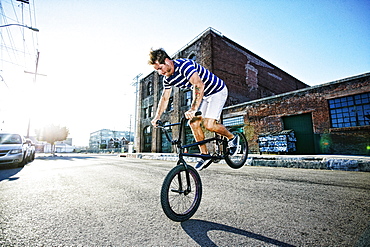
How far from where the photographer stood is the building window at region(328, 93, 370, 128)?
10734mm

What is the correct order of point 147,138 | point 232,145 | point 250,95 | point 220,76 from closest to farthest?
point 232,145, point 220,76, point 250,95, point 147,138

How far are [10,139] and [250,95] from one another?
20733 millimetres

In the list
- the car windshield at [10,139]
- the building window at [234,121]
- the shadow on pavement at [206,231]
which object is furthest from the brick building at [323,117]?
the car windshield at [10,139]

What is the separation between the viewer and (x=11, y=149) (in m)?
7.61

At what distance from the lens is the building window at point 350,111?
10.7 meters

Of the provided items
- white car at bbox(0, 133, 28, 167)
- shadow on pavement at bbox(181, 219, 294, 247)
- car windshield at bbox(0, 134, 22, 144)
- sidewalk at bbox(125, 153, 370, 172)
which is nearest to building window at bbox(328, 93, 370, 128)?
sidewalk at bbox(125, 153, 370, 172)

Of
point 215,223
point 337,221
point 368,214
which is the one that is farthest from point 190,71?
point 368,214

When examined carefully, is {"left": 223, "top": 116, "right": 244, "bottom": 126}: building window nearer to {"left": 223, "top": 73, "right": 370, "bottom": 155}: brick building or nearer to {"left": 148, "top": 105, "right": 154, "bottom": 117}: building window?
{"left": 223, "top": 73, "right": 370, "bottom": 155}: brick building

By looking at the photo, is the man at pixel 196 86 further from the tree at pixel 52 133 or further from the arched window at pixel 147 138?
the tree at pixel 52 133

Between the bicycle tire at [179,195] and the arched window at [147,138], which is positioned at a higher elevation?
the arched window at [147,138]

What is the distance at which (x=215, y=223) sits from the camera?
1.83m

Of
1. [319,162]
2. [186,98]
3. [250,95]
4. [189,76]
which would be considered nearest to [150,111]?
[186,98]

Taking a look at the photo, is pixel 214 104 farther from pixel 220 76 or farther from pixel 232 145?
pixel 220 76

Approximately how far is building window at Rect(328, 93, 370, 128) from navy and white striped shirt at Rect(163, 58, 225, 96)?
12.7 meters
